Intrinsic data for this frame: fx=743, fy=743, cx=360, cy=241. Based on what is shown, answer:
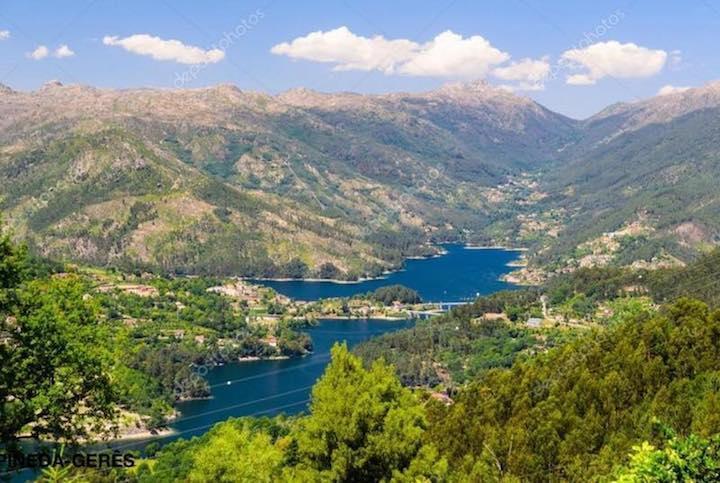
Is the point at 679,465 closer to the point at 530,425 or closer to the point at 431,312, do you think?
the point at 530,425

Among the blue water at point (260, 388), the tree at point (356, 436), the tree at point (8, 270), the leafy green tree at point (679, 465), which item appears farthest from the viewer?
the blue water at point (260, 388)

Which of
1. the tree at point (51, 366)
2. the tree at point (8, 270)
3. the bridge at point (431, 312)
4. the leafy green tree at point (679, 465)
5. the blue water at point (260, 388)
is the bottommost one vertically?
the bridge at point (431, 312)

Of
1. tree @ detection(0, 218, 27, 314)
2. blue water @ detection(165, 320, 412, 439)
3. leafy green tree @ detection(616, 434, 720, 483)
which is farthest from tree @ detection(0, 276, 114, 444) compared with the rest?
blue water @ detection(165, 320, 412, 439)

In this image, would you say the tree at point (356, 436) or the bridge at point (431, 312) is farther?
the bridge at point (431, 312)

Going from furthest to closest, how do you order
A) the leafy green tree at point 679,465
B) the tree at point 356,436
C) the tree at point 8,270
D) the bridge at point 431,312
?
the bridge at point 431,312, the tree at point 356,436, the tree at point 8,270, the leafy green tree at point 679,465

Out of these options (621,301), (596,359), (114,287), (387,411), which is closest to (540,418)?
(596,359)

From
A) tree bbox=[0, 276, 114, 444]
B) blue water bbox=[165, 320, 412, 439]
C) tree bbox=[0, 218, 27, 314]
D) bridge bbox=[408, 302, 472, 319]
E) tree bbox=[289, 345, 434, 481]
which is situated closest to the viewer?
tree bbox=[0, 276, 114, 444]

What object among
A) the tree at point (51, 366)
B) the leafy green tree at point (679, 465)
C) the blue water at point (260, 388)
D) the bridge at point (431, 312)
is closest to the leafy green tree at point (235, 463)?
the tree at point (51, 366)

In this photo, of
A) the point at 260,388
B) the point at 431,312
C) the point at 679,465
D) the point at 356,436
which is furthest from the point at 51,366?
the point at 431,312

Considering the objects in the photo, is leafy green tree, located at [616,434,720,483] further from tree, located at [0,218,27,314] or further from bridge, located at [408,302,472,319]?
bridge, located at [408,302,472,319]

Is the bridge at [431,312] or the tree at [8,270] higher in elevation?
the tree at [8,270]

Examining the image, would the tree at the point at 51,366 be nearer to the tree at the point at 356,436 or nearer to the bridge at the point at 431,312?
the tree at the point at 356,436
